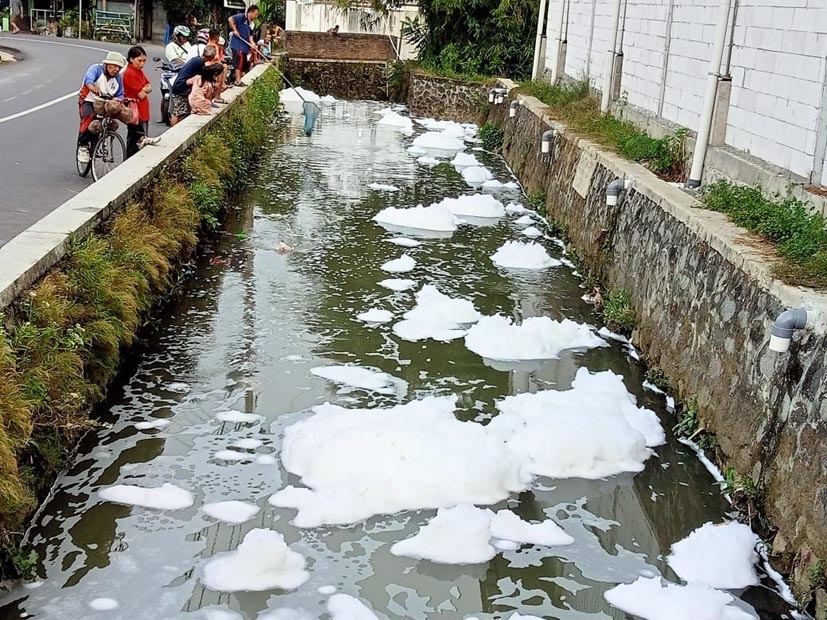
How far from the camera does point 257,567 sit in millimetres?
4629

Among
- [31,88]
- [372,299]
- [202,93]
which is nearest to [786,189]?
[372,299]

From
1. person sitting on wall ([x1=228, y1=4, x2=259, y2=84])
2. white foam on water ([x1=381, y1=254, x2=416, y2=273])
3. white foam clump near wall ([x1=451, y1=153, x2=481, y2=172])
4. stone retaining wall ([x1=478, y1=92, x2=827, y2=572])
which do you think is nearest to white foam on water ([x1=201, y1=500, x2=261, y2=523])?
stone retaining wall ([x1=478, y1=92, x2=827, y2=572])

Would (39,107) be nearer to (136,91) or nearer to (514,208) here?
(136,91)

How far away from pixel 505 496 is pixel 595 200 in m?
5.43

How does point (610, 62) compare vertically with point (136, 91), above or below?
above

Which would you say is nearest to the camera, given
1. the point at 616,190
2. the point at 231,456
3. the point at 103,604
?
the point at 103,604

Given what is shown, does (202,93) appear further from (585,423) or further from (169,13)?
(169,13)

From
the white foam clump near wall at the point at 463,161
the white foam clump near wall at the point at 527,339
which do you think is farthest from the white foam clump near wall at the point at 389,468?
the white foam clump near wall at the point at 463,161

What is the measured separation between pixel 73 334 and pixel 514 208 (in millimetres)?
8857

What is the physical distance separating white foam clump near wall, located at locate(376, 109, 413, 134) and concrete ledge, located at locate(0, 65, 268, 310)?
35.6 feet

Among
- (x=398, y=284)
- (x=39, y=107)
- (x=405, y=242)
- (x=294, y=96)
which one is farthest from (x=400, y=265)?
(x=294, y=96)

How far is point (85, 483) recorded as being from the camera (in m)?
5.43

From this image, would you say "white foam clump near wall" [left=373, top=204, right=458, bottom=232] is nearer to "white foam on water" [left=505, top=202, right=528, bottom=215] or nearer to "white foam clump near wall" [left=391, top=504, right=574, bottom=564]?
"white foam on water" [left=505, top=202, right=528, bottom=215]

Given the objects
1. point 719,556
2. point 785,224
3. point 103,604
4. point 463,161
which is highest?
point 785,224
